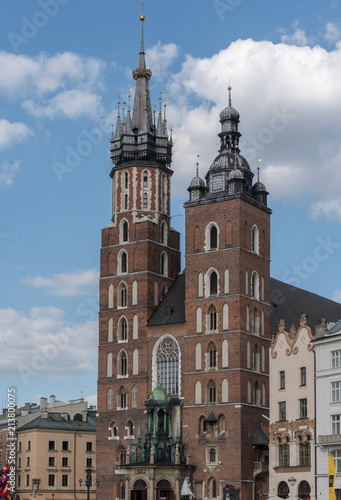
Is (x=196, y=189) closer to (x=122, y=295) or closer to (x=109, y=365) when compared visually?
(x=122, y=295)

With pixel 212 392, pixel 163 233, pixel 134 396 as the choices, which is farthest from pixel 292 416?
pixel 163 233

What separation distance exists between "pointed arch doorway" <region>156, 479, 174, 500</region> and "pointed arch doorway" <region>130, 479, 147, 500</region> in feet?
3.32

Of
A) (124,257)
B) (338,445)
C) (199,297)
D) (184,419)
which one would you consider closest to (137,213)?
(124,257)

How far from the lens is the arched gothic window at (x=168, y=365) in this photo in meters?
77.7

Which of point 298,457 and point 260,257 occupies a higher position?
point 260,257

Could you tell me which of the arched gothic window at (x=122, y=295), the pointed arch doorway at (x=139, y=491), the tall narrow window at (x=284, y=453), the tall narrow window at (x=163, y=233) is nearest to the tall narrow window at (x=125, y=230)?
the tall narrow window at (x=163, y=233)

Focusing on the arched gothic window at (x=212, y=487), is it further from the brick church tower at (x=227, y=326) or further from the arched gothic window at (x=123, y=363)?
the arched gothic window at (x=123, y=363)

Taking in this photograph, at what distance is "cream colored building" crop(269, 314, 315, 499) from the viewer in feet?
211

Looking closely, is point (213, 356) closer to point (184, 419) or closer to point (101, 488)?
point (184, 419)

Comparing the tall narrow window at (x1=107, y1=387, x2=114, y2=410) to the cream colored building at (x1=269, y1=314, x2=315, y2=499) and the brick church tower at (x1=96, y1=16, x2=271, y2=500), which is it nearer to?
the brick church tower at (x1=96, y1=16, x2=271, y2=500)

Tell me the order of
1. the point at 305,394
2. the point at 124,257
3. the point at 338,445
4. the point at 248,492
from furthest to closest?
the point at 124,257, the point at 248,492, the point at 305,394, the point at 338,445

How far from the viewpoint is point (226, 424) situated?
239ft

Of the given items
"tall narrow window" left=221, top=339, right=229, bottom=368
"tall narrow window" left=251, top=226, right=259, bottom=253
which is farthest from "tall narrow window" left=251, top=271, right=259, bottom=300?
"tall narrow window" left=221, top=339, right=229, bottom=368

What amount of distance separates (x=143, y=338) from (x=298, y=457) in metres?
19.1
